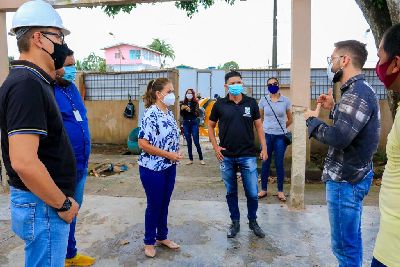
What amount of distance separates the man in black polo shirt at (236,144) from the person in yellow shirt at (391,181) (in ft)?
7.65

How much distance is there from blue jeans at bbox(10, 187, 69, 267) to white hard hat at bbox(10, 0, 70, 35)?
0.87 meters

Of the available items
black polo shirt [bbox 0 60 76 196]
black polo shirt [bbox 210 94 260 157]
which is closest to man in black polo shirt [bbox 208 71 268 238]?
black polo shirt [bbox 210 94 260 157]

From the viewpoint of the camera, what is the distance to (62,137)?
6.18ft

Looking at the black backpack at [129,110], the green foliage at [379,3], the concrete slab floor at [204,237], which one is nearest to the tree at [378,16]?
the green foliage at [379,3]

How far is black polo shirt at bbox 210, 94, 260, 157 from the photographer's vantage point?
13.1ft

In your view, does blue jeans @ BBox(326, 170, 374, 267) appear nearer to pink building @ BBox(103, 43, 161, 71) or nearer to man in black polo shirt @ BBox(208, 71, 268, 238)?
man in black polo shirt @ BBox(208, 71, 268, 238)

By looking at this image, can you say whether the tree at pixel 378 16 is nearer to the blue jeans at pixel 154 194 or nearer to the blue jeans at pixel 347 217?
the blue jeans at pixel 347 217

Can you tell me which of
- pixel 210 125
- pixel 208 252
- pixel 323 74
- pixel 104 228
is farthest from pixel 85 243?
pixel 323 74

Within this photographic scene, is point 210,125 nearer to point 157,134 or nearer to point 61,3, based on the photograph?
point 157,134

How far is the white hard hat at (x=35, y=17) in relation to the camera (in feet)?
6.11

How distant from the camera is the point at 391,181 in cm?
166

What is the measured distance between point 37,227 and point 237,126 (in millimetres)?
2586

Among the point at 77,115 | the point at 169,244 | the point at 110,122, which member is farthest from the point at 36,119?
the point at 110,122

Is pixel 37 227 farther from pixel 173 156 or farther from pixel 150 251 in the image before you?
pixel 150 251
